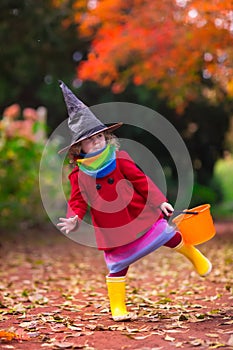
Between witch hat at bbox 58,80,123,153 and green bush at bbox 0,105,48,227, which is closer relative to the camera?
witch hat at bbox 58,80,123,153

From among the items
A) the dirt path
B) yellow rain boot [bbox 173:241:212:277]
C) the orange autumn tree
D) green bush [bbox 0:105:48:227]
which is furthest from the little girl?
green bush [bbox 0:105:48:227]

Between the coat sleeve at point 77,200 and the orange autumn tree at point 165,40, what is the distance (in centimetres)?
524

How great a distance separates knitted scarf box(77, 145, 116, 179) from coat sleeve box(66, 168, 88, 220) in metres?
0.11

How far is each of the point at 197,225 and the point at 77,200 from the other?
83 centimetres

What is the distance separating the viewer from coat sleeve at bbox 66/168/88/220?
3906mm

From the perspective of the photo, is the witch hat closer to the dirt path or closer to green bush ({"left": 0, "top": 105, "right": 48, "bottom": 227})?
the dirt path

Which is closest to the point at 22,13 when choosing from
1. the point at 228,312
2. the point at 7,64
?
the point at 7,64

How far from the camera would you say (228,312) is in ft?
13.4

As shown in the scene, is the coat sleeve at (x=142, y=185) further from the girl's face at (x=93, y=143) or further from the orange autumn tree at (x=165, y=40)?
the orange autumn tree at (x=165, y=40)

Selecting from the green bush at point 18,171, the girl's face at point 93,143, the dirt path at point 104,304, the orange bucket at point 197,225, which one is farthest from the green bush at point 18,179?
the orange bucket at point 197,225

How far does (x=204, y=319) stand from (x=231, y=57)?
658 cm

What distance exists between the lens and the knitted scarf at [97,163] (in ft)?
12.7

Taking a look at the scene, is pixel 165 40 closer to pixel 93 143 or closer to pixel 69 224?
pixel 93 143

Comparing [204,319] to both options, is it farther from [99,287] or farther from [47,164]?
[47,164]
